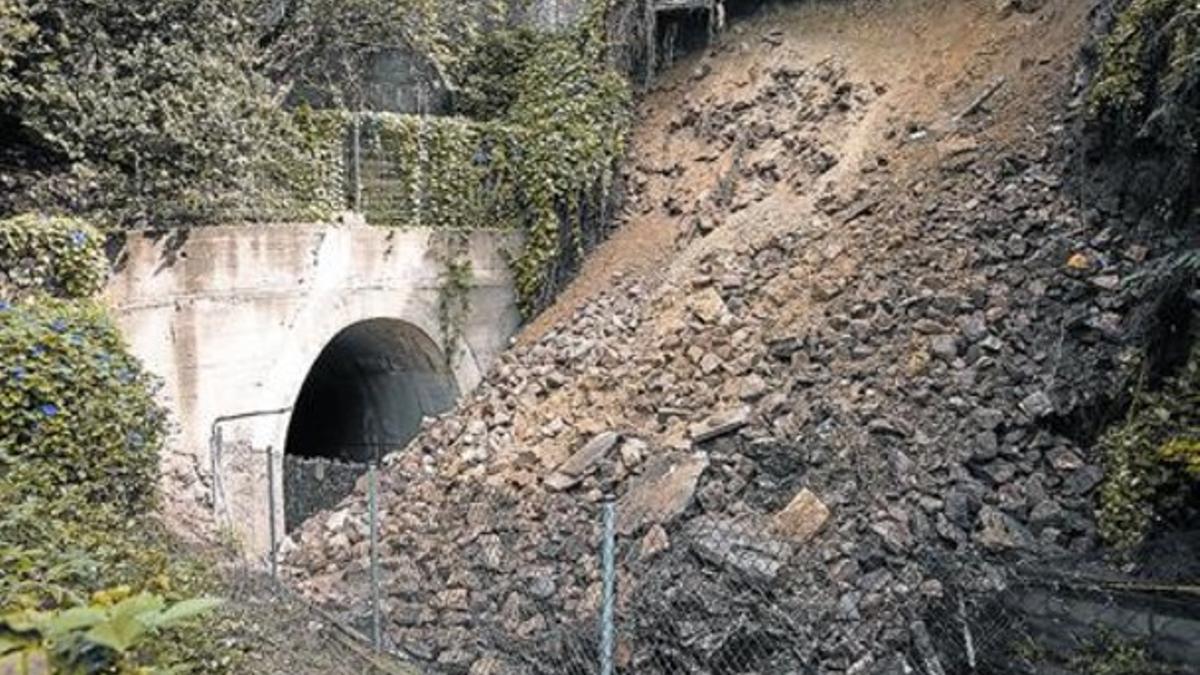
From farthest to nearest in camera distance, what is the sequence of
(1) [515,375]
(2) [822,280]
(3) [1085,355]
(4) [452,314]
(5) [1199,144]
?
(4) [452,314], (1) [515,375], (2) [822,280], (3) [1085,355], (5) [1199,144]

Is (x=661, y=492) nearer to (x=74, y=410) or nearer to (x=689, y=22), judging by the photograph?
(x=74, y=410)

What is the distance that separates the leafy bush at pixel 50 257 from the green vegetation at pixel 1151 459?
776cm

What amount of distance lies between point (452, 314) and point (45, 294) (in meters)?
4.49

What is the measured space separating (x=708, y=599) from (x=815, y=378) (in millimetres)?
2406

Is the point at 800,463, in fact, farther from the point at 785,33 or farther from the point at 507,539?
the point at 785,33

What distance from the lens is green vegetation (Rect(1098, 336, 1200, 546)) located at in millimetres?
5426

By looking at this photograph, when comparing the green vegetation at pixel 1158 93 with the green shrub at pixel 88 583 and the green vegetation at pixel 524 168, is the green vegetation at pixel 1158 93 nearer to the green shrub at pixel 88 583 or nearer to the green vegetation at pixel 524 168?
the green vegetation at pixel 524 168

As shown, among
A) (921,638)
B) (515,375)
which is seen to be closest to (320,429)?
(515,375)

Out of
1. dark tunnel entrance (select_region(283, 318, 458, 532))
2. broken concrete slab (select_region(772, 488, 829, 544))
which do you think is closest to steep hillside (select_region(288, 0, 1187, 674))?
broken concrete slab (select_region(772, 488, 829, 544))

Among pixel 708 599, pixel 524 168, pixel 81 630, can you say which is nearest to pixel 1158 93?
pixel 708 599

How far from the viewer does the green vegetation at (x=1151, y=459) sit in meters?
5.43

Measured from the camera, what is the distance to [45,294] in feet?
23.8

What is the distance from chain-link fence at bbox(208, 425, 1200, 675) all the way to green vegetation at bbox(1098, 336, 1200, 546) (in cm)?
24

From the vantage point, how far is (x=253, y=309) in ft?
30.3
